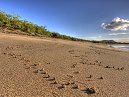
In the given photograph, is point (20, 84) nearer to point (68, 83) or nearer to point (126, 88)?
point (68, 83)

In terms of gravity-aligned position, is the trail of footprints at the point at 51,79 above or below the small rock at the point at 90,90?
above

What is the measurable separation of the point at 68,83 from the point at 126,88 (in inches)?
62.9

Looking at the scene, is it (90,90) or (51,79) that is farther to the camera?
(51,79)

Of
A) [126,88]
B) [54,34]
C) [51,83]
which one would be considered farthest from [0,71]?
[54,34]

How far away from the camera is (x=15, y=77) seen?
5.93m

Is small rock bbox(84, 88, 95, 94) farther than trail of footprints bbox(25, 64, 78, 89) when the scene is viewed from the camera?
No

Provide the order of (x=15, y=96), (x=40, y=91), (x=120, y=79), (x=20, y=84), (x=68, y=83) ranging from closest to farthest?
(x=15, y=96) → (x=40, y=91) → (x=20, y=84) → (x=68, y=83) → (x=120, y=79)

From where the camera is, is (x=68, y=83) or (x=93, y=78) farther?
(x=93, y=78)

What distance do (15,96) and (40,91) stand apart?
67cm

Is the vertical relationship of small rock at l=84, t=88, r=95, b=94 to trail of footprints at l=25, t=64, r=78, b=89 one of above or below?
below

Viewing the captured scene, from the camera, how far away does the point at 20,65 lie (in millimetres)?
7438

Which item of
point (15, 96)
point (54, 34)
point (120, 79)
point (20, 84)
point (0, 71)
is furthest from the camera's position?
point (54, 34)

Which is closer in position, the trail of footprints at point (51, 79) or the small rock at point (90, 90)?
the small rock at point (90, 90)

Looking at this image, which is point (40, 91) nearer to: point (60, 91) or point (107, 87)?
point (60, 91)
